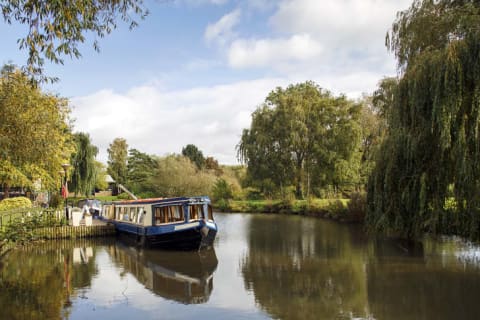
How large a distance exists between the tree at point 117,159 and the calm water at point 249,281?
145ft

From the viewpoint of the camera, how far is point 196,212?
18953 millimetres

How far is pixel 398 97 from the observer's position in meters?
11.3

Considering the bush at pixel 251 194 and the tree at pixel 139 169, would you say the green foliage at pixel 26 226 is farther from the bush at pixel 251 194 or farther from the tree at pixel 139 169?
the tree at pixel 139 169

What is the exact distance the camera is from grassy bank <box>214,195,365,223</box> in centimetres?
2819

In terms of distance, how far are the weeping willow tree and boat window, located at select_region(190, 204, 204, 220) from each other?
28.0 feet

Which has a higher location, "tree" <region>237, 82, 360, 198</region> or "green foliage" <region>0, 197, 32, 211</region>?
"tree" <region>237, 82, 360, 198</region>

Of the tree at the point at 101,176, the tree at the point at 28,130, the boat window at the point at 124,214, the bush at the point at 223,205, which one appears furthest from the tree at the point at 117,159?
the boat window at the point at 124,214

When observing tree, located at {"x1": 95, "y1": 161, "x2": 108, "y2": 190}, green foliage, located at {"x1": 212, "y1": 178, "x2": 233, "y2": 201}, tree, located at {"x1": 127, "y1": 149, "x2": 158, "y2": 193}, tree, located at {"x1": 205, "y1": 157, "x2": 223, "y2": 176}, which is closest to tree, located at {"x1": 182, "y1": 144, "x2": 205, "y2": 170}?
tree, located at {"x1": 205, "y1": 157, "x2": 223, "y2": 176}

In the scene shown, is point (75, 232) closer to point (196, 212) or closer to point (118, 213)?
point (118, 213)

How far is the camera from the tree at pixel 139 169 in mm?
55472

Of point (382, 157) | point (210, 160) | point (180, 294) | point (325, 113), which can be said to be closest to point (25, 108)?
point (180, 294)

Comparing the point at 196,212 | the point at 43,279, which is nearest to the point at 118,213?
the point at 196,212

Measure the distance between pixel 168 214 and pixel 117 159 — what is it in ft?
159

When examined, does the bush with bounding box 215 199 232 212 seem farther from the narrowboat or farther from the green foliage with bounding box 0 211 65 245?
the green foliage with bounding box 0 211 65 245
